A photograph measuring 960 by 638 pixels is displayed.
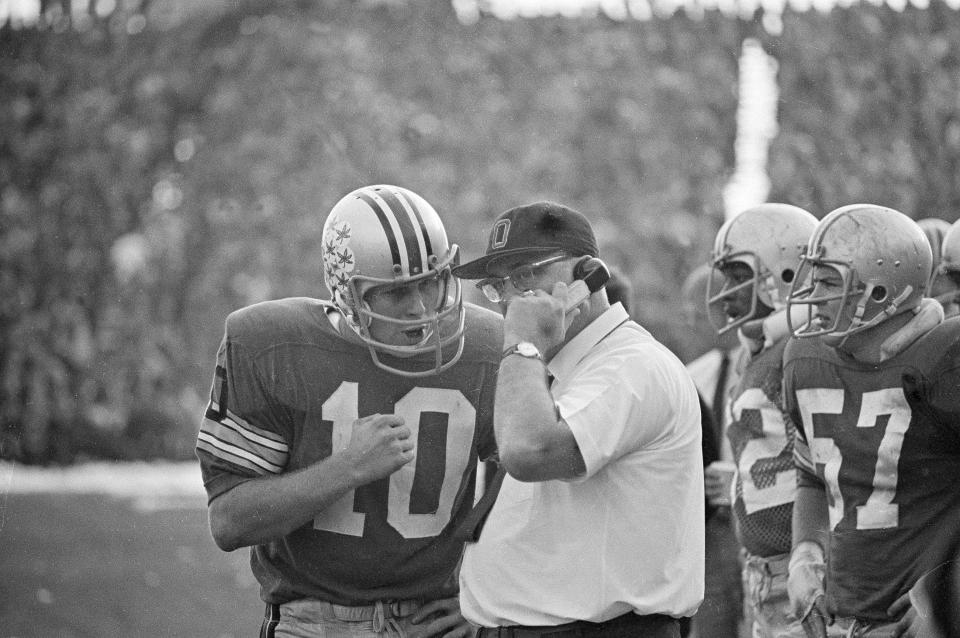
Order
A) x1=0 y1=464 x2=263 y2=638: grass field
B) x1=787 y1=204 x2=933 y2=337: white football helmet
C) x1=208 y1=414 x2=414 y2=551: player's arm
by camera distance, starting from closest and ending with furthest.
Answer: x1=208 y1=414 x2=414 y2=551: player's arm
x1=787 y1=204 x2=933 y2=337: white football helmet
x1=0 y1=464 x2=263 y2=638: grass field

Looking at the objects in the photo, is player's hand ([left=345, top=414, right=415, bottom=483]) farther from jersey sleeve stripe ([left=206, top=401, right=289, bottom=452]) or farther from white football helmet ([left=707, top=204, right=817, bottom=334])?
white football helmet ([left=707, top=204, right=817, bottom=334])

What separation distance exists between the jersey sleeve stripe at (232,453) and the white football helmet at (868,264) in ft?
4.65

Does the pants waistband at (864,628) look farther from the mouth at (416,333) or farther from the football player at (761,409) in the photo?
the mouth at (416,333)

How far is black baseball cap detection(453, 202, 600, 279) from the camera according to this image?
262 centimetres

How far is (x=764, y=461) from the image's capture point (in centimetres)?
380

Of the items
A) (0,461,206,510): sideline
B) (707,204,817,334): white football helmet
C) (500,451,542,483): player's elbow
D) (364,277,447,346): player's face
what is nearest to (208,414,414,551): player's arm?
(364,277,447,346): player's face

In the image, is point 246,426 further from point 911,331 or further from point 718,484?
point 718,484

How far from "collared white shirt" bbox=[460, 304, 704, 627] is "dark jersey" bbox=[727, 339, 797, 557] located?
4.22ft

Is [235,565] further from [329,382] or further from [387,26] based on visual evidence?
[329,382]

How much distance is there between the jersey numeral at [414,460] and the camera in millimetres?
2893

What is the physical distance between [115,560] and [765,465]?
14.3ft

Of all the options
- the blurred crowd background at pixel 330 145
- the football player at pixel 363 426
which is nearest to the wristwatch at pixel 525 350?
the football player at pixel 363 426

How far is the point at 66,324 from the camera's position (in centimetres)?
846

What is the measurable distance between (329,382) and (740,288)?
5.56 ft
